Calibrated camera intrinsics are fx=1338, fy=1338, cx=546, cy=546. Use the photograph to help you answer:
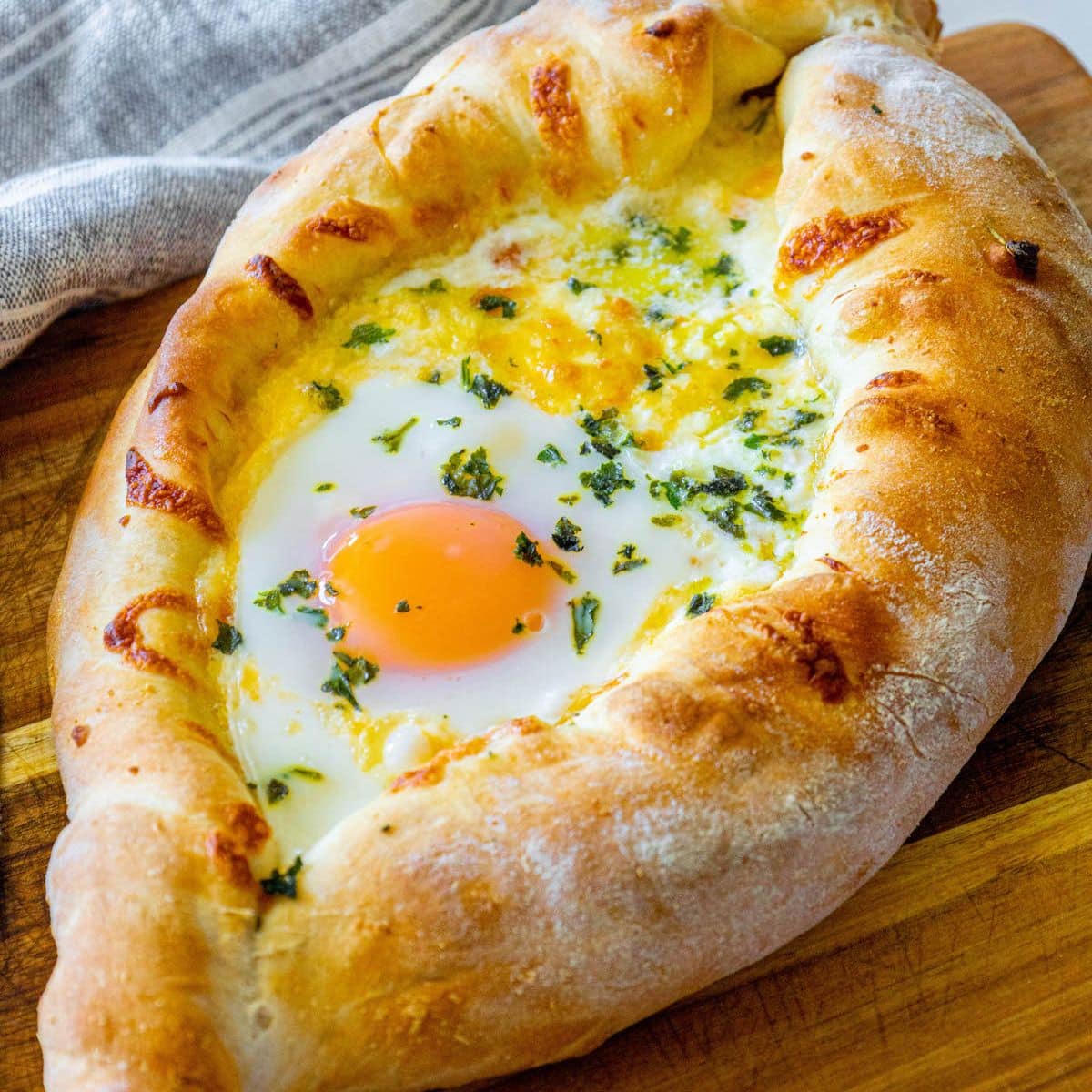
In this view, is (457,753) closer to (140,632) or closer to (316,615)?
(316,615)

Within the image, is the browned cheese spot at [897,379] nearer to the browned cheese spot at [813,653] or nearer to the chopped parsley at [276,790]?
the browned cheese spot at [813,653]

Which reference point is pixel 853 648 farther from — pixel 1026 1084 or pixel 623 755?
pixel 1026 1084

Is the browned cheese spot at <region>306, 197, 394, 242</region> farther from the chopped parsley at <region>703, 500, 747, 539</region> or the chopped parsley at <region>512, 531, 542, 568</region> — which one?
the chopped parsley at <region>703, 500, 747, 539</region>

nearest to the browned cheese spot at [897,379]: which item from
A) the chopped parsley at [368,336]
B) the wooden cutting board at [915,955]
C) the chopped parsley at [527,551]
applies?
the wooden cutting board at [915,955]

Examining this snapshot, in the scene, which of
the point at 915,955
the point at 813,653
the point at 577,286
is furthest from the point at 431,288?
the point at 915,955

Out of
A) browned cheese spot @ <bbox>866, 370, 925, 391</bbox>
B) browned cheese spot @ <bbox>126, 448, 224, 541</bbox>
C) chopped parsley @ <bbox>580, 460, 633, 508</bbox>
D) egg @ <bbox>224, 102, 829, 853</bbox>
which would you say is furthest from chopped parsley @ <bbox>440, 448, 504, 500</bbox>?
browned cheese spot @ <bbox>866, 370, 925, 391</bbox>
